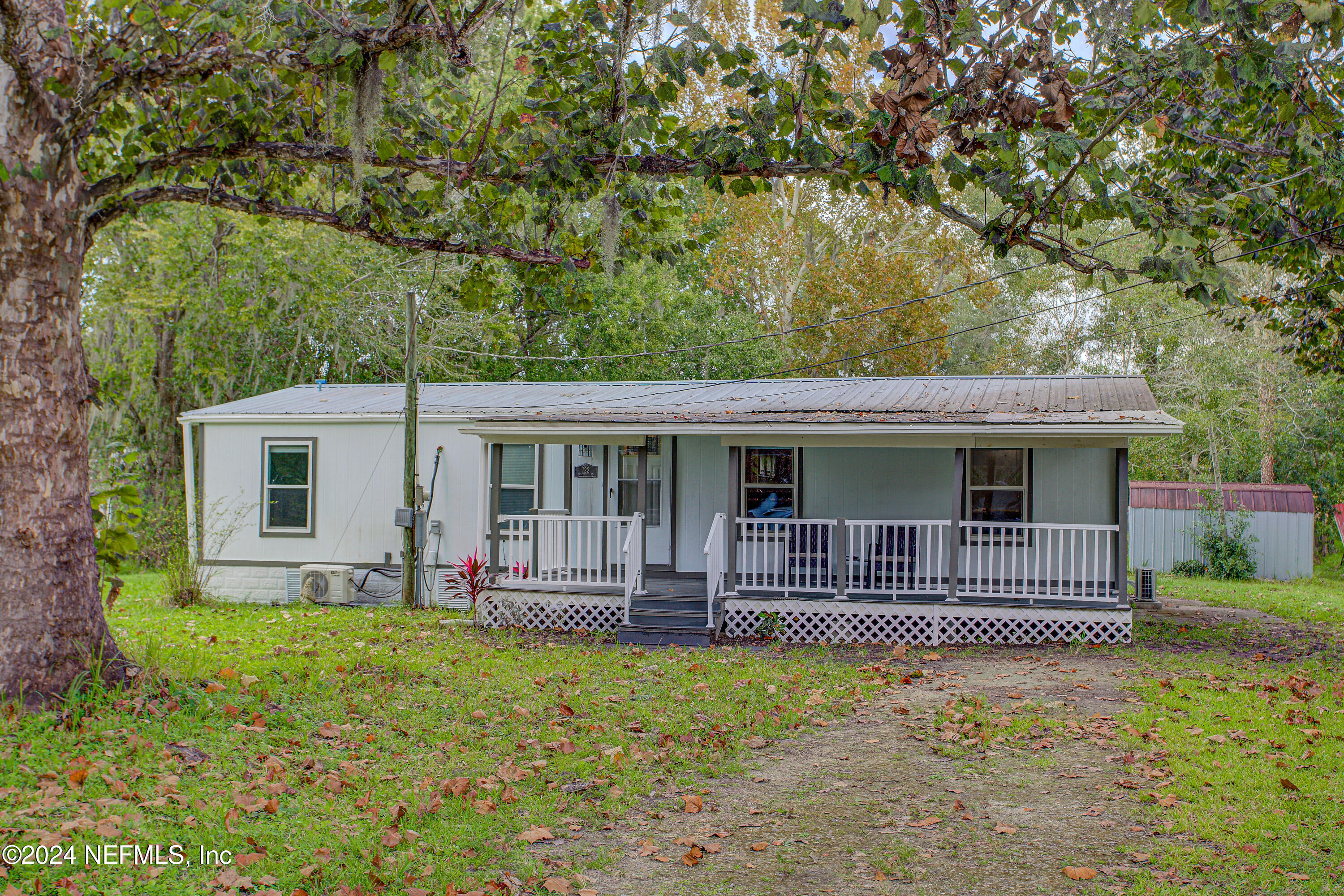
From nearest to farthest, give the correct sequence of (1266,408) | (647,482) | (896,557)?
Result: 1. (896,557)
2. (647,482)
3. (1266,408)

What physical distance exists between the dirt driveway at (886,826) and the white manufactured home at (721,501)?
438cm

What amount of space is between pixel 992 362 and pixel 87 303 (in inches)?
1012

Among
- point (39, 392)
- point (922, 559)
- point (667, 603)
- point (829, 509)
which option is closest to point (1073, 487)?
point (922, 559)

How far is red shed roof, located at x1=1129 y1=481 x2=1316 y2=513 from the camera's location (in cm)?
1977

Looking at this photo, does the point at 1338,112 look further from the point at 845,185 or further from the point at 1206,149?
the point at 845,185

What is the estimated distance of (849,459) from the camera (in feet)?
44.3

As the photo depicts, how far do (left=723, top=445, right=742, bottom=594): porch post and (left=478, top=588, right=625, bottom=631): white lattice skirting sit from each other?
54.4 inches

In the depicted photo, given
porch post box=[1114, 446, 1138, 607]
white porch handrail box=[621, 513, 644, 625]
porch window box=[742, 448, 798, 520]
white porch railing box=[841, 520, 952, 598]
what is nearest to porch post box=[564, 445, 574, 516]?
white porch handrail box=[621, 513, 644, 625]

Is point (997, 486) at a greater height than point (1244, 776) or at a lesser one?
greater

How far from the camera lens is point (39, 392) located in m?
6.16

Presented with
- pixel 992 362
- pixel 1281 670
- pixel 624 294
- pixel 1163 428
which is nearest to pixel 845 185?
pixel 1163 428

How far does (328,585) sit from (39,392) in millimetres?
9138

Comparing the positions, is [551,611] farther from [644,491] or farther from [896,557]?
[896,557]

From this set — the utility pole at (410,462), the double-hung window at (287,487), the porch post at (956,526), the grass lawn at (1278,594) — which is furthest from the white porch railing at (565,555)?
the grass lawn at (1278,594)
